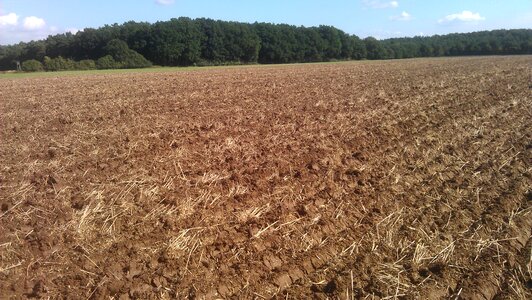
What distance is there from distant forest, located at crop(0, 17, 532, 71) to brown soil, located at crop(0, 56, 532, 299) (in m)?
58.7

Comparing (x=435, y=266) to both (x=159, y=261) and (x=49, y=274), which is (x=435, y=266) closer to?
(x=159, y=261)

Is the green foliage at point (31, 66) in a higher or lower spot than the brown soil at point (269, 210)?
lower

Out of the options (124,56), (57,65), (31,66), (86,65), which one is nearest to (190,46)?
(124,56)

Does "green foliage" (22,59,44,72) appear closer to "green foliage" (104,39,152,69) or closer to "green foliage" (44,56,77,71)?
"green foliage" (44,56,77,71)

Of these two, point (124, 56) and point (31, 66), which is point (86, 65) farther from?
point (31, 66)

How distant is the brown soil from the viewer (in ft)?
15.0

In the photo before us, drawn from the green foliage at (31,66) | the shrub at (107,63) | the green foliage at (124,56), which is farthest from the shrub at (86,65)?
the green foliage at (31,66)

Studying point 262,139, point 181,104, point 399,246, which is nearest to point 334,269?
point 399,246

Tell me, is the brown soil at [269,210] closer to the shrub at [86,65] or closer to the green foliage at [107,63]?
the shrub at [86,65]

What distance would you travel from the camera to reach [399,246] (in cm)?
524

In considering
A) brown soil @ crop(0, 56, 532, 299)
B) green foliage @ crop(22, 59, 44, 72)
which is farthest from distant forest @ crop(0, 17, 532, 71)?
brown soil @ crop(0, 56, 532, 299)

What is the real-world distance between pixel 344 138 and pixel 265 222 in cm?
498

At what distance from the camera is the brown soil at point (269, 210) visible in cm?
456

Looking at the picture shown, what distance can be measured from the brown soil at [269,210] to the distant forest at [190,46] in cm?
5866
